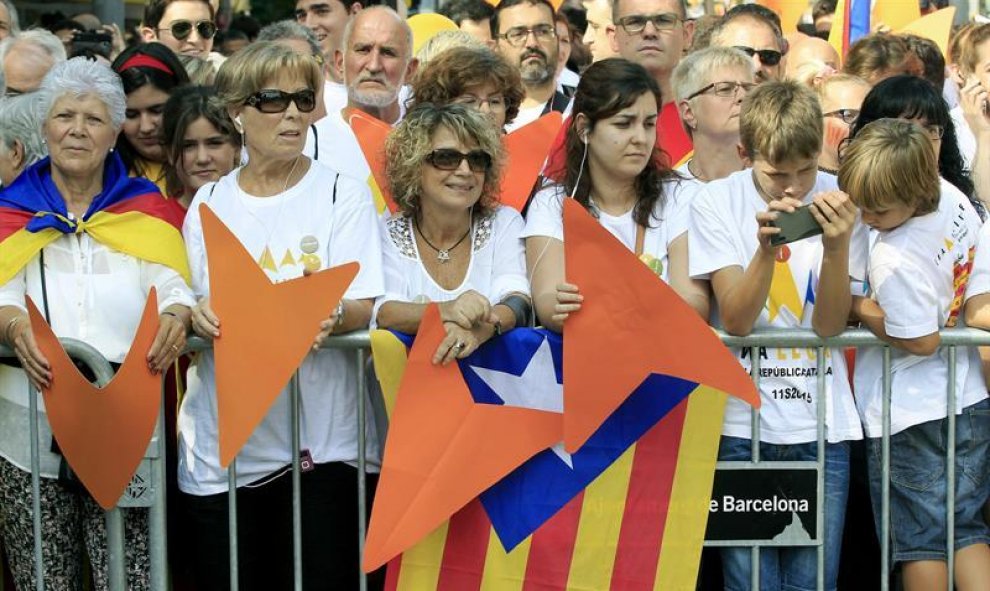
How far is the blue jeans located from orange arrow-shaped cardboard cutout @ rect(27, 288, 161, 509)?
1.78 m

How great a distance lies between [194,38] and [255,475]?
398 cm

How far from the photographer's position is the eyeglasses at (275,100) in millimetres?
4938

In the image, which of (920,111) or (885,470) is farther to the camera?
(920,111)

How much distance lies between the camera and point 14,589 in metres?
5.30

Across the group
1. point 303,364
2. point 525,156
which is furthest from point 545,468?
point 525,156

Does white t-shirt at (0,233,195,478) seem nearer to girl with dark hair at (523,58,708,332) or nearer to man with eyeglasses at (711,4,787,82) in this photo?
girl with dark hair at (523,58,708,332)

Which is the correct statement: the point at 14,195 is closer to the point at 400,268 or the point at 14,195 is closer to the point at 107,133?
the point at 107,133

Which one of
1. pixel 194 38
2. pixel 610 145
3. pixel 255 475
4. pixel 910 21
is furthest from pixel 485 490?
pixel 910 21

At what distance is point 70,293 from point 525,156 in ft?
5.63

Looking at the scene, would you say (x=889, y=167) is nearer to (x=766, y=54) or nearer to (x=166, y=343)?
(x=166, y=343)

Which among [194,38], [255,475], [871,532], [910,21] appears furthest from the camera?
[910,21]

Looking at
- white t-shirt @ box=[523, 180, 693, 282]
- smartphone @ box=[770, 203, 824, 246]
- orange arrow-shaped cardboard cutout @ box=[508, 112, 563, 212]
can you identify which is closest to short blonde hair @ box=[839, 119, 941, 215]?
smartphone @ box=[770, 203, 824, 246]

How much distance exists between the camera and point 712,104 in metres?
5.89

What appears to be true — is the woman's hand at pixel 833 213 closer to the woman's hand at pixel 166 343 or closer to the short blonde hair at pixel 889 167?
the short blonde hair at pixel 889 167
